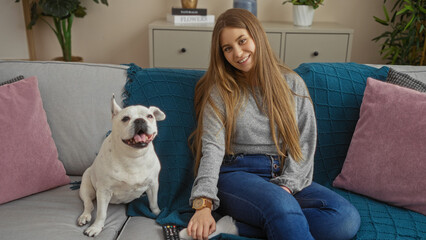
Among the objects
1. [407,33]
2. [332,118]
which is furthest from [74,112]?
[407,33]

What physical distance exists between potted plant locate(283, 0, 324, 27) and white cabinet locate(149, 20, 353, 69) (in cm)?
7

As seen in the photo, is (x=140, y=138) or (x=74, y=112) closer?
(x=140, y=138)

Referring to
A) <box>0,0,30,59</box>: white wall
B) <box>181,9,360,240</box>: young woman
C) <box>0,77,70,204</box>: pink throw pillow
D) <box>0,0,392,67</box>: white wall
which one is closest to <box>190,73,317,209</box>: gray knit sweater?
<box>181,9,360,240</box>: young woman

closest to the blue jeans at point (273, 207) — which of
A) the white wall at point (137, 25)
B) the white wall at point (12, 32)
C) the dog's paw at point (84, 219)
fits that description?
the dog's paw at point (84, 219)

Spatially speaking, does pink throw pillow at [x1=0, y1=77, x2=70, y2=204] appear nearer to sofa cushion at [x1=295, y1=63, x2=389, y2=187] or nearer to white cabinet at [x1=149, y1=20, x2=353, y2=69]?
sofa cushion at [x1=295, y1=63, x2=389, y2=187]

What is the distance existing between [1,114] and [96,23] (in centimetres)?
198

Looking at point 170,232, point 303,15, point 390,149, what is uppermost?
point 303,15

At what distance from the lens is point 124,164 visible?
128 centimetres

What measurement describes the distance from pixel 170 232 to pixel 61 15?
205 cm

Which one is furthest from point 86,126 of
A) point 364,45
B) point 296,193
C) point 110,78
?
point 364,45

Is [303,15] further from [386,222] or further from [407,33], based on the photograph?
[386,222]

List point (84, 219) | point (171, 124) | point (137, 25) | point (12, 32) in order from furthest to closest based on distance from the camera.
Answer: point (137, 25), point (12, 32), point (171, 124), point (84, 219)

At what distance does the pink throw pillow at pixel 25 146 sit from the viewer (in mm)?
1374

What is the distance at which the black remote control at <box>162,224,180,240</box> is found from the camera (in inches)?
49.4
